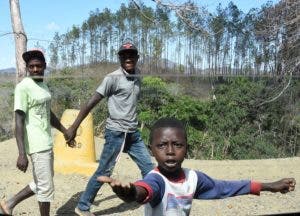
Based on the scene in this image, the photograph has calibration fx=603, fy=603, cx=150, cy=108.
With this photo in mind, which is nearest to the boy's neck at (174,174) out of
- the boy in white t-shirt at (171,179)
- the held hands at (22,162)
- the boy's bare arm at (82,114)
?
the boy in white t-shirt at (171,179)

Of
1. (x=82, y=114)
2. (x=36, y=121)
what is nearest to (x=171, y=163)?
(x=36, y=121)

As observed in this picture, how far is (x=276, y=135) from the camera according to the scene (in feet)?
28.9

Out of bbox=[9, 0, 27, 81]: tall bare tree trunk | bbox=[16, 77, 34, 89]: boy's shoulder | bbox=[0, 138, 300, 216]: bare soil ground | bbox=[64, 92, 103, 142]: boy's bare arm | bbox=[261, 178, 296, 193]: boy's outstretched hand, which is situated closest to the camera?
bbox=[261, 178, 296, 193]: boy's outstretched hand

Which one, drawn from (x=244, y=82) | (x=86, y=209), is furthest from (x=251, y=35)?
(x=86, y=209)

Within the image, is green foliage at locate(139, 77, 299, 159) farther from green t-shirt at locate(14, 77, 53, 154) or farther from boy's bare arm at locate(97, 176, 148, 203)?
boy's bare arm at locate(97, 176, 148, 203)

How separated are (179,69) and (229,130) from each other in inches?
44.7

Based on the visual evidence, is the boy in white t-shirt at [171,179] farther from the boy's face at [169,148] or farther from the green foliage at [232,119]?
the green foliage at [232,119]

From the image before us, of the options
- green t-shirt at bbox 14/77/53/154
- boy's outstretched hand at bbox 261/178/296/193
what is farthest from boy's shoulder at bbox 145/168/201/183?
green t-shirt at bbox 14/77/53/154

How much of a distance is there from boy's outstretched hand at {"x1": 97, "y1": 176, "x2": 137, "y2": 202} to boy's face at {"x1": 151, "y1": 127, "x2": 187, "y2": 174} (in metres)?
0.31

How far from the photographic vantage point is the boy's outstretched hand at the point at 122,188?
61.9 inches

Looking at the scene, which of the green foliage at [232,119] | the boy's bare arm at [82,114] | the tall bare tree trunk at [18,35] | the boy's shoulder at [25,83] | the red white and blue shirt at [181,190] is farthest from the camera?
the green foliage at [232,119]

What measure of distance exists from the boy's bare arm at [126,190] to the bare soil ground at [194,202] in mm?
2916

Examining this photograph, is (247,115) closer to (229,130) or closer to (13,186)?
(229,130)

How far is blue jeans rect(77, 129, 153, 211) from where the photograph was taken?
13.8 ft
